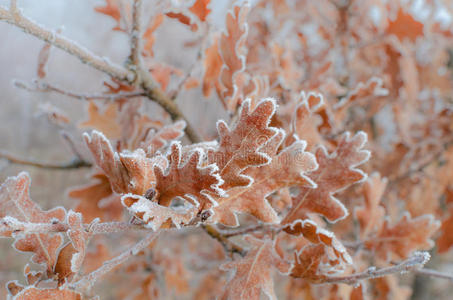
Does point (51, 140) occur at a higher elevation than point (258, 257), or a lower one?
lower

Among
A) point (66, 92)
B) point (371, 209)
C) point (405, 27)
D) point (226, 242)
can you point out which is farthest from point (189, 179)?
point (405, 27)

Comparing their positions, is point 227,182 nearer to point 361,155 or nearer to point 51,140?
point 361,155

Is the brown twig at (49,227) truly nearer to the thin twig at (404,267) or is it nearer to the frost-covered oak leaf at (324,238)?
the frost-covered oak leaf at (324,238)

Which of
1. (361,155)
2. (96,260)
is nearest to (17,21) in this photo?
(361,155)

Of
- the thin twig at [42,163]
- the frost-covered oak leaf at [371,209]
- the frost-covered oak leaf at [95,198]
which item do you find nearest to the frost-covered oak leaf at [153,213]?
the frost-covered oak leaf at [95,198]

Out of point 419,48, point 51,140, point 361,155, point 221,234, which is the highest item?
point 419,48
